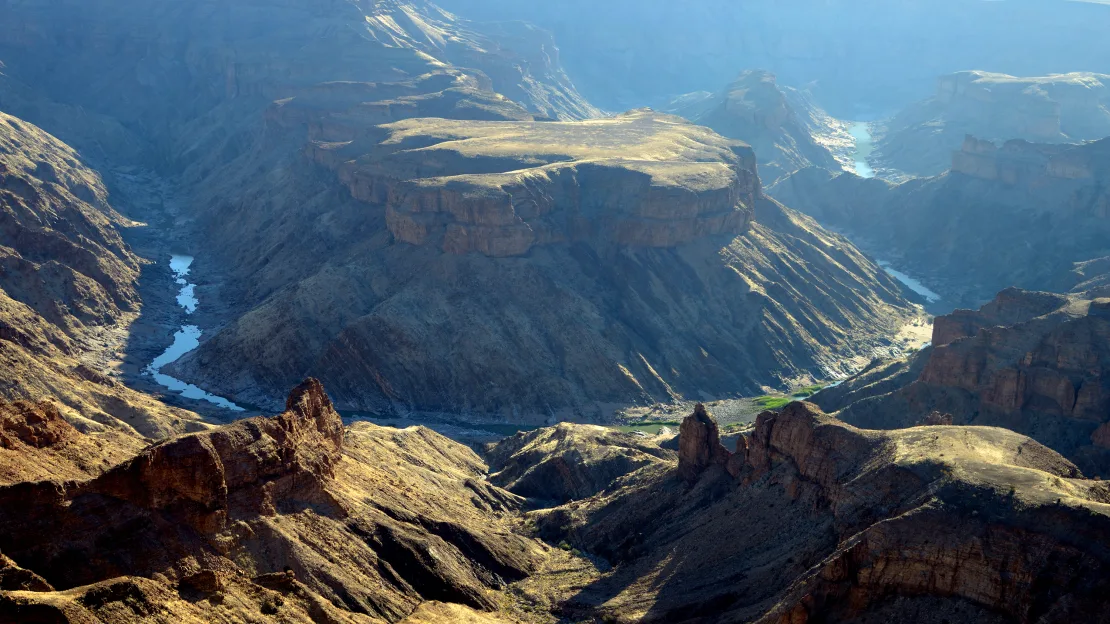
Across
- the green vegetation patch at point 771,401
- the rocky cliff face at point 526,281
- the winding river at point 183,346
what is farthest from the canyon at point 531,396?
the green vegetation patch at point 771,401

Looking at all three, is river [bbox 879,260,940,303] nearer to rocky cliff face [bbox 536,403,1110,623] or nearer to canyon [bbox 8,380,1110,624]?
canyon [bbox 8,380,1110,624]

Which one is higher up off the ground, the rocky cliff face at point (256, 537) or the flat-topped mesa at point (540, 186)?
the flat-topped mesa at point (540, 186)

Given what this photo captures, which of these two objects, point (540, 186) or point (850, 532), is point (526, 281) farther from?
point (850, 532)

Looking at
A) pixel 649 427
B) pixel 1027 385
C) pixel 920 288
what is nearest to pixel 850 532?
pixel 1027 385

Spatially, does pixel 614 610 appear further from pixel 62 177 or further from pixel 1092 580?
pixel 62 177

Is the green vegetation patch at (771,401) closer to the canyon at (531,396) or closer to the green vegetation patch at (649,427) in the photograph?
the canyon at (531,396)
